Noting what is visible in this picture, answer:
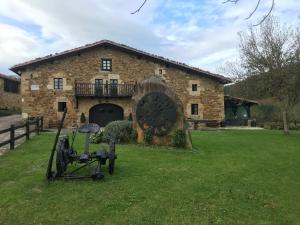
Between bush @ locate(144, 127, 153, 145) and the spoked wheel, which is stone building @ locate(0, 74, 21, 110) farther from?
the spoked wheel

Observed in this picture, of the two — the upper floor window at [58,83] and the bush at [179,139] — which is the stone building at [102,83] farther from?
the bush at [179,139]

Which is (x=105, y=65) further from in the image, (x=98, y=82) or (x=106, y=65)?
(x=98, y=82)

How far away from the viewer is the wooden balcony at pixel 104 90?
1040 inches

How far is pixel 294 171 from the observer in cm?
917

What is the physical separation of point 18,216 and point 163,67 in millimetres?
23047

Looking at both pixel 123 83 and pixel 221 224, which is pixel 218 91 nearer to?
pixel 123 83

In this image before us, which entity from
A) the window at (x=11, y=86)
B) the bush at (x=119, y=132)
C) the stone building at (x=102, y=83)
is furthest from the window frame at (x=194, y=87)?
the window at (x=11, y=86)

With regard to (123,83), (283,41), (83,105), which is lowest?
(83,105)

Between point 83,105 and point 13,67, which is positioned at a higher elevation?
point 13,67

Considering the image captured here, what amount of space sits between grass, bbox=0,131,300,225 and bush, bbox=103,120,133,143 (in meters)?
3.43

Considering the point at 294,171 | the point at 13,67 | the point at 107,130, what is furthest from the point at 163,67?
the point at 294,171

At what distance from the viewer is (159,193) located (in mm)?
6820

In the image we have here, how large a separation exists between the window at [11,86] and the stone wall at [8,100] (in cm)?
47

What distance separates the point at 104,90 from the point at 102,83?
2.01ft
